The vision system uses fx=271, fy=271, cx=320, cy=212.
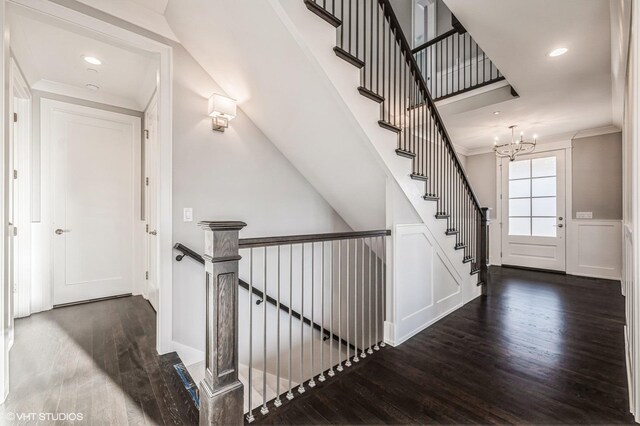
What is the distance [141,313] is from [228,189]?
69.2 inches

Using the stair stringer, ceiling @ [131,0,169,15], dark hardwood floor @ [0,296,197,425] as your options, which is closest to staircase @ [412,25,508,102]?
the stair stringer

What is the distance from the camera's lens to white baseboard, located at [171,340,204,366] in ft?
7.41

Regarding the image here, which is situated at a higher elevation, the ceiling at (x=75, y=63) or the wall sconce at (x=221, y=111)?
the ceiling at (x=75, y=63)

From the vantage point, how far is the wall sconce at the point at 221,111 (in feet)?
7.79

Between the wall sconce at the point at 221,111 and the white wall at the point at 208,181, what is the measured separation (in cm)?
9

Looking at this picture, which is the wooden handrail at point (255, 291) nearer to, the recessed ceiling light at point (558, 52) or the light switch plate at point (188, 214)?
the light switch plate at point (188, 214)

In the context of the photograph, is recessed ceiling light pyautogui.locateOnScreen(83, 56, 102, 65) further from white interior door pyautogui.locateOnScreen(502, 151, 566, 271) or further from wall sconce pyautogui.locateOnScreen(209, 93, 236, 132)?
white interior door pyautogui.locateOnScreen(502, 151, 566, 271)

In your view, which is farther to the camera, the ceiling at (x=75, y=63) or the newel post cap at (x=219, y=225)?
Result: the ceiling at (x=75, y=63)

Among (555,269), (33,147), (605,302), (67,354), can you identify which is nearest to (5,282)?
(67,354)

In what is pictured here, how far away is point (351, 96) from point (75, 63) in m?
2.82

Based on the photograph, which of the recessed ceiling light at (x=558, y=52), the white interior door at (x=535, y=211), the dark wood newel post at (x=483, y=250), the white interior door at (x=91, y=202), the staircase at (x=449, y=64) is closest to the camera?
the recessed ceiling light at (x=558, y=52)

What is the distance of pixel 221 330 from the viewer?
1.34 m

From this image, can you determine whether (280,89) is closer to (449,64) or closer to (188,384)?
(188,384)

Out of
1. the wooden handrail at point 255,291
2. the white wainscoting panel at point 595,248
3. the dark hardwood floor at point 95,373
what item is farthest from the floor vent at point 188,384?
the white wainscoting panel at point 595,248
